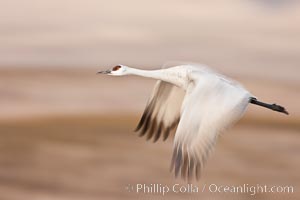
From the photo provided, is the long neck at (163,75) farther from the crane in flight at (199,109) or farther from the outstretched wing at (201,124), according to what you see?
the outstretched wing at (201,124)

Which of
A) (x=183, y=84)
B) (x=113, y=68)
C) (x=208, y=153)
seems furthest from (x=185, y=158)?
(x=113, y=68)

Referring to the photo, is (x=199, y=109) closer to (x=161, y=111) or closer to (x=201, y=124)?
(x=201, y=124)

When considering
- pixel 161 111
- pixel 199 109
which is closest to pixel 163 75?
pixel 161 111

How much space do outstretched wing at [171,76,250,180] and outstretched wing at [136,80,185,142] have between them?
577 millimetres

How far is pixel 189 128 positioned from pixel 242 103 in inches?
10.8

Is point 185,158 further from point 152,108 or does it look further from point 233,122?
point 152,108

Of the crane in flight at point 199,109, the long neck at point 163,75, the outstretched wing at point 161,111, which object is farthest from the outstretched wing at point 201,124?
the outstretched wing at point 161,111

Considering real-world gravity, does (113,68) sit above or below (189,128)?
above

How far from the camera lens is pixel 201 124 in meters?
4.28

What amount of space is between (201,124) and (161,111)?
0.76m

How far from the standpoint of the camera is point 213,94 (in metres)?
4.38

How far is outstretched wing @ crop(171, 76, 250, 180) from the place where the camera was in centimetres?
424

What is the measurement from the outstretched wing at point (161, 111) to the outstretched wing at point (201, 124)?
0.58m

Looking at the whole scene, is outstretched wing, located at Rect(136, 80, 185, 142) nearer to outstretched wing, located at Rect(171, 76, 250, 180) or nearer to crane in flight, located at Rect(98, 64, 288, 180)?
crane in flight, located at Rect(98, 64, 288, 180)
